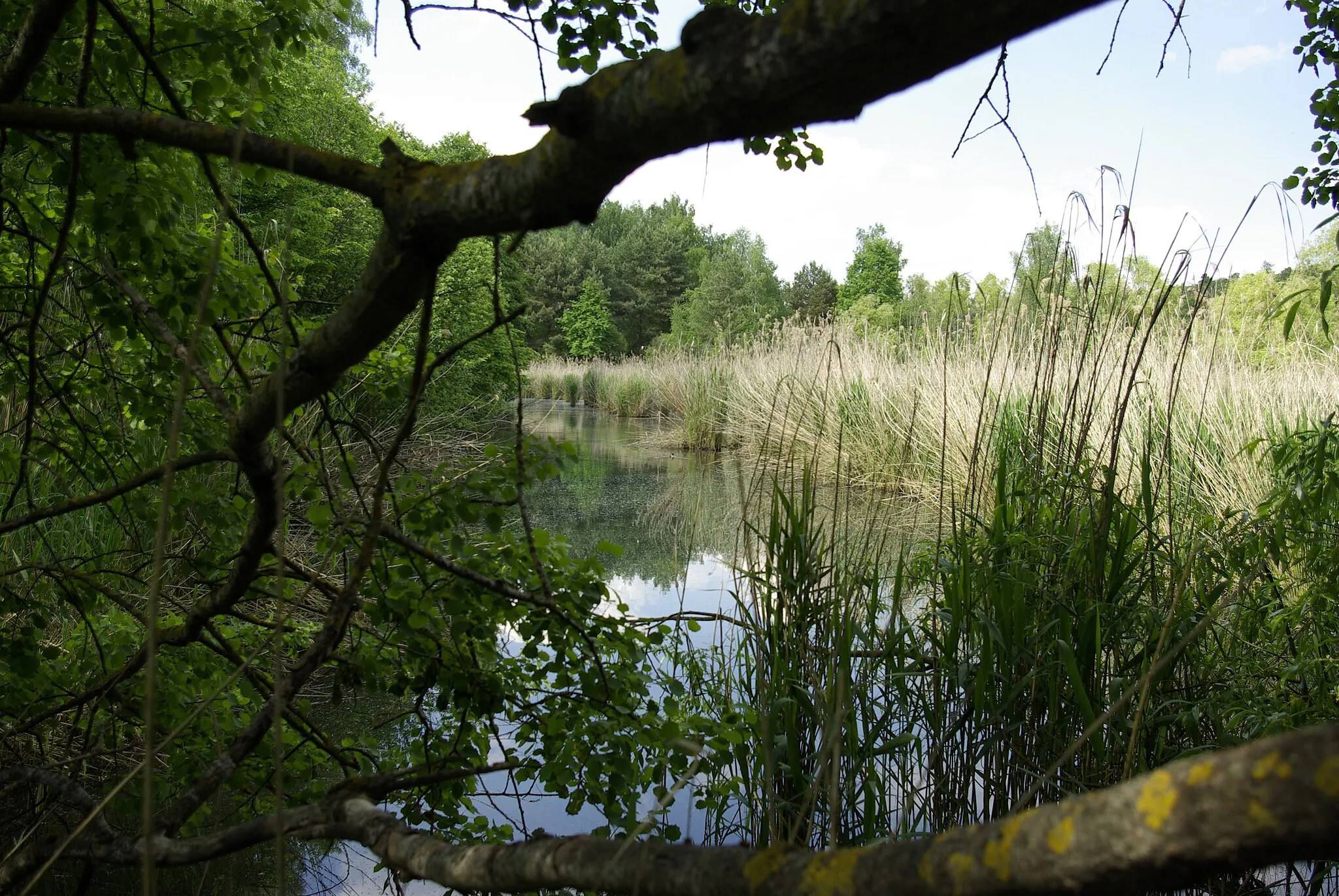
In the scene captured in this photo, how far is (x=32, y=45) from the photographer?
4.43 feet

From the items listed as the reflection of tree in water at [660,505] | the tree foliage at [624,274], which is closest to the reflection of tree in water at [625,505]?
the reflection of tree in water at [660,505]

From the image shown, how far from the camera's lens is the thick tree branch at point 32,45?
52.2 inches

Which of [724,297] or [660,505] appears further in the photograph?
[724,297]

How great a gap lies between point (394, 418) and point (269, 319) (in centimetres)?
606

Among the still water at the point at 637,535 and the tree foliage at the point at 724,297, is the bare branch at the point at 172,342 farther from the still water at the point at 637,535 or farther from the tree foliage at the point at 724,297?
the tree foliage at the point at 724,297

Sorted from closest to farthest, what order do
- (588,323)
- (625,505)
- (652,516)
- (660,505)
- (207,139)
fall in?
1. (207,139)
2. (652,516)
3. (660,505)
4. (625,505)
5. (588,323)

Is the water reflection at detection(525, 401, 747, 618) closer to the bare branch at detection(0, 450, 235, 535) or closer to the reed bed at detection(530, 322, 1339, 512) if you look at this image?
the reed bed at detection(530, 322, 1339, 512)

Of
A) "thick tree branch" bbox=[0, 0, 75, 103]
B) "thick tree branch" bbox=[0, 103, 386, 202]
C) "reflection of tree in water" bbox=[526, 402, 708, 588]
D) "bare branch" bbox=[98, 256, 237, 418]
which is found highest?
"thick tree branch" bbox=[0, 0, 75, 103]

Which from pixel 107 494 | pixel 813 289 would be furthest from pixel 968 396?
pixel 813 289

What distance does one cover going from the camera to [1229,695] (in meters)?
2.43

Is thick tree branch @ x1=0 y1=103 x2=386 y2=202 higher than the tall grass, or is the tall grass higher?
thick tree branch @ x1=0 y1=103 x2=386 y2=202

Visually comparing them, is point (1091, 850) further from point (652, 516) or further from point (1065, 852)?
point (652, 516)

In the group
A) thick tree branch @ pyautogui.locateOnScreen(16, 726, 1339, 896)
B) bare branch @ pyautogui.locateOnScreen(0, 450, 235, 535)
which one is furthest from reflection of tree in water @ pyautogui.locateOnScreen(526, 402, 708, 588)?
thick tree branch @ pyautogui.locateOnScreen(16, 726, 1339, 896)

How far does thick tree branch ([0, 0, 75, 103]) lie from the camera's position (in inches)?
52.2
